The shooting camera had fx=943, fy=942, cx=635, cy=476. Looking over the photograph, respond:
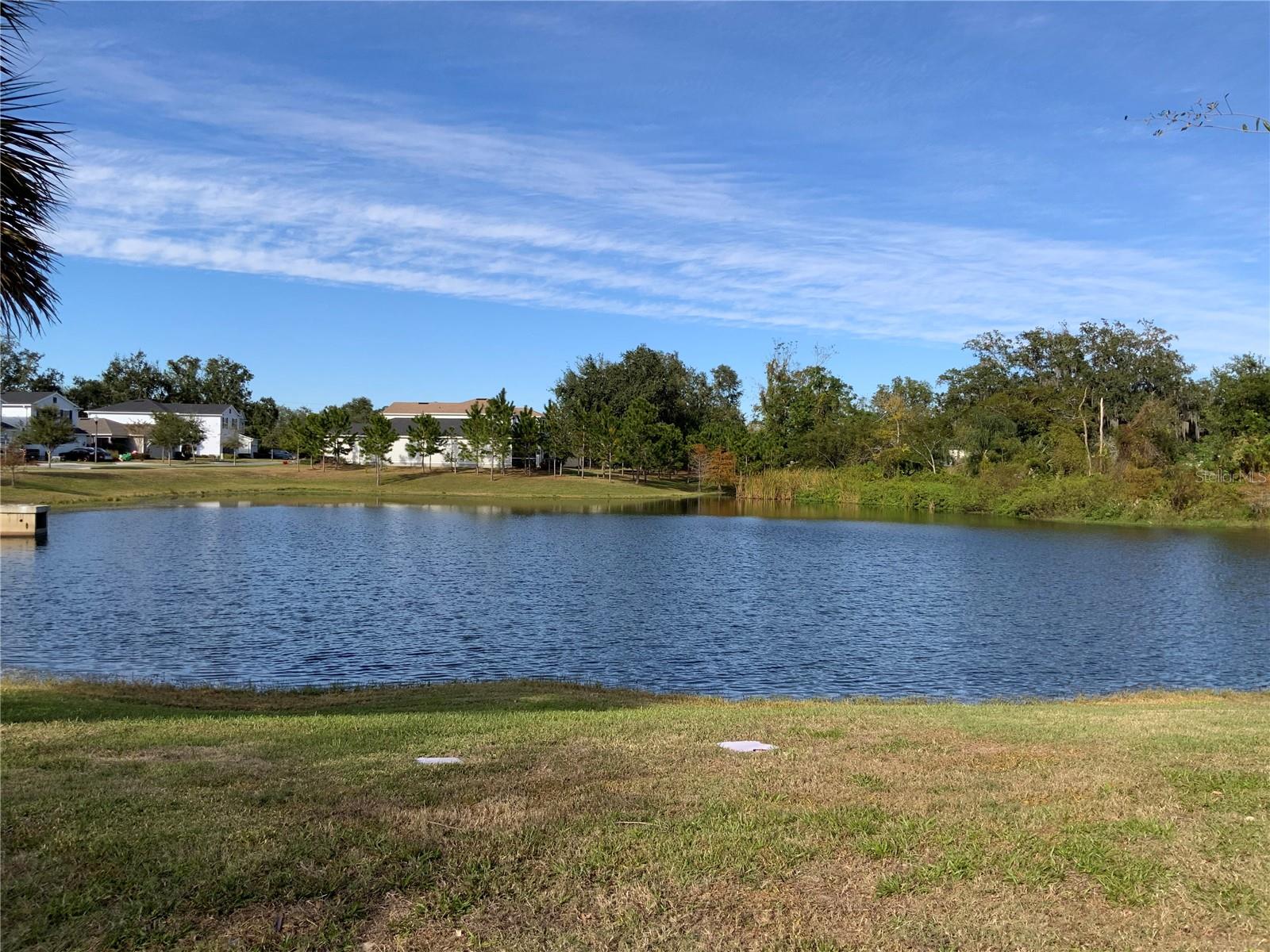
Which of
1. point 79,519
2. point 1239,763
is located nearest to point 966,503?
point 79,519

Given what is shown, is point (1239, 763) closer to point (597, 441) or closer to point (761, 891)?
point (761, 891)

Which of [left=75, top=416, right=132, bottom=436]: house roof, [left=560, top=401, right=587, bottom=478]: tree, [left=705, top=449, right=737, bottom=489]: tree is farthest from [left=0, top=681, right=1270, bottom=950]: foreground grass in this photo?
[left=75, top=416, right=132, bottom=436]: house roof

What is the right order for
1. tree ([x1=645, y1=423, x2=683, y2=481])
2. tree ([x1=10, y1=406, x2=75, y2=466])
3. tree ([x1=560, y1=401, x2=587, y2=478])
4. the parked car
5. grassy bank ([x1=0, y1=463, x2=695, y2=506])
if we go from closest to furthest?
grassy bank ([x1=0, y1=463, x2=695, y2=506]) < tree ([x1=10, y1=406, x2=75, y2=466]) < tree ([x1=560, y1=401, x2=587, y2=478]) < tree ([x1=645, y1=423, x2=683, y2=481]) < the parked car

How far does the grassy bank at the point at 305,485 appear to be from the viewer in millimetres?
73812

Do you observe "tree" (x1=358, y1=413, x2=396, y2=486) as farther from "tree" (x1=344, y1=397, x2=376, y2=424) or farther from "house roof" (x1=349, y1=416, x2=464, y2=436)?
"tree" (x1=344, y1=397, x2=376, y2=424)

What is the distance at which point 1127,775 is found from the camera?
8.34m

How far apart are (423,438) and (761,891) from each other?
99500 mm

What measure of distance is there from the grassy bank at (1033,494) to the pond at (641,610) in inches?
594

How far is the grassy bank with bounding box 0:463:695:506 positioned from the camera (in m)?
73.8

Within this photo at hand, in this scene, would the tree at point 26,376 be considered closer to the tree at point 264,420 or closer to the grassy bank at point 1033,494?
the tree at point 264,420

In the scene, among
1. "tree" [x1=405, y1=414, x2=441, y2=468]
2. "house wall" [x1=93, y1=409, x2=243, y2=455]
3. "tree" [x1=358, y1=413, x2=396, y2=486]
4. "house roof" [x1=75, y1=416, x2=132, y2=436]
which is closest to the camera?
"tree" [x1=358, y1=413, x2=396, y2=486]

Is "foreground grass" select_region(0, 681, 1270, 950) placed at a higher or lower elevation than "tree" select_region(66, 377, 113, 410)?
lower

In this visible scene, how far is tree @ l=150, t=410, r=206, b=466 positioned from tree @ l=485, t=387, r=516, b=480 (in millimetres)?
35024

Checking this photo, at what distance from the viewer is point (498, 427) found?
97.7 meters
